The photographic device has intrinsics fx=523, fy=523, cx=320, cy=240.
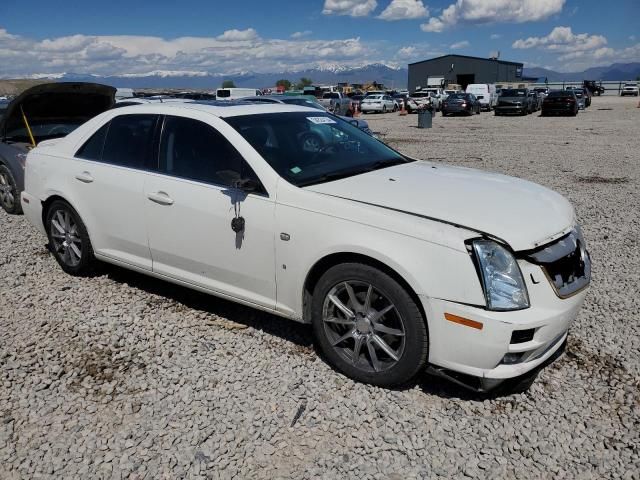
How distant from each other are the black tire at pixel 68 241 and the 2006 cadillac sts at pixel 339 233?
0.10 ft

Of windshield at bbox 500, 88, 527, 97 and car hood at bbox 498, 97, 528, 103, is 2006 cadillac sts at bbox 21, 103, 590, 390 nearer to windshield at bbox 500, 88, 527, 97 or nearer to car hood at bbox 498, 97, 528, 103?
car hood at bbox 498, 97, 528, 103

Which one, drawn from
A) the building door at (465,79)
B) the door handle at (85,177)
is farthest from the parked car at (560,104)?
the building door at (465,79)

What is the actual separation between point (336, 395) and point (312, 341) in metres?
0.71

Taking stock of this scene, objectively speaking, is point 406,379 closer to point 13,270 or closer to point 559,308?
point 559,308

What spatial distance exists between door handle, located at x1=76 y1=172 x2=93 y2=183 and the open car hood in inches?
119

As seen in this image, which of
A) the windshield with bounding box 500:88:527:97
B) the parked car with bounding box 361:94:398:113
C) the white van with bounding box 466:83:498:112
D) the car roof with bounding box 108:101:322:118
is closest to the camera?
the car roof with bounding box 108:101:322:118

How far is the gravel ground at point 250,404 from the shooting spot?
2.59 meters

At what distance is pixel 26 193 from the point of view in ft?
16.9

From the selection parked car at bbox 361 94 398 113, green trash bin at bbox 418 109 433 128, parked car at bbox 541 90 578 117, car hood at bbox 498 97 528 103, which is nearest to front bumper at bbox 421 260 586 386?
green trash bin at bbox 418 109 433 128

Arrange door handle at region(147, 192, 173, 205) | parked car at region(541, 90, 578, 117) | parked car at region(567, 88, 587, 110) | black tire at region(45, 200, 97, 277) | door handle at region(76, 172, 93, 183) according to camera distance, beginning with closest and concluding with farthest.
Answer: door handle at region(147, 192, 173, 205), door handle at region(76, 172, 93, 183), black tire at region(45, 200, 97, 277), parked car at region(541, 90, 578, 117), parked car at region(567, 88, 587, 110)

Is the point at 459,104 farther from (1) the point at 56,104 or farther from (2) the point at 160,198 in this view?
(2) the point at 160,198

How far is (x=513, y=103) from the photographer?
104 feet

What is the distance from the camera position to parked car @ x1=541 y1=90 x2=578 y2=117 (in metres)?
30.6

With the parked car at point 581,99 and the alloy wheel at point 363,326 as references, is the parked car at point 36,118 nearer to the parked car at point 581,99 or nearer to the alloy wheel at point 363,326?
the alloy wheel at point 363,326
